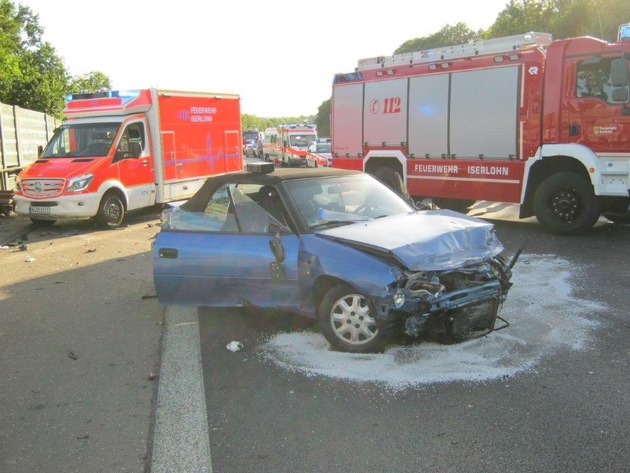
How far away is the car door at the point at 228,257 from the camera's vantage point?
498 cm

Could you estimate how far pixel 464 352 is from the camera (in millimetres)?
4559

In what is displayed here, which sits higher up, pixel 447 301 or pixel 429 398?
pixel 447 301

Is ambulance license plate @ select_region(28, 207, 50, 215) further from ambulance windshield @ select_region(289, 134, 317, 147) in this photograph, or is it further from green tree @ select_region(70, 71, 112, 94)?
ambulance windshield @ select_region(289, 134, 317, 147)

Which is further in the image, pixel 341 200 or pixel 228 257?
pixel 341 200

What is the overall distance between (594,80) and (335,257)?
653cm

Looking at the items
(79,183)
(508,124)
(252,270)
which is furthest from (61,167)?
(508,124)

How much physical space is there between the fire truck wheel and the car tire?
20.1 feet

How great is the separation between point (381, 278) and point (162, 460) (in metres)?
1.92

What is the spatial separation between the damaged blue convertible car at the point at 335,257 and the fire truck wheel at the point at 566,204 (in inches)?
180

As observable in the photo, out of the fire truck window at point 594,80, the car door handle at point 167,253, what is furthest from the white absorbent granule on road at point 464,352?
the fire truck window at point 594,80

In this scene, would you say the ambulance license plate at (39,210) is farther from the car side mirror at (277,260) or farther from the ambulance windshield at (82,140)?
the car side mirror at (277,260)

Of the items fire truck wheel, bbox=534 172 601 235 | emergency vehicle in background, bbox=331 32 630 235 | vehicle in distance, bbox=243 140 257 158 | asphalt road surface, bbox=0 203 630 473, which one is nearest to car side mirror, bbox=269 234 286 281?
asphalt road surface, bbox=0 203 630 473

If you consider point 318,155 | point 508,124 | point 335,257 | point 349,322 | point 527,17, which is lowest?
point 349,322

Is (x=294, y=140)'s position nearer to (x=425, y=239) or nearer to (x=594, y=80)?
(x=594, y=80)
